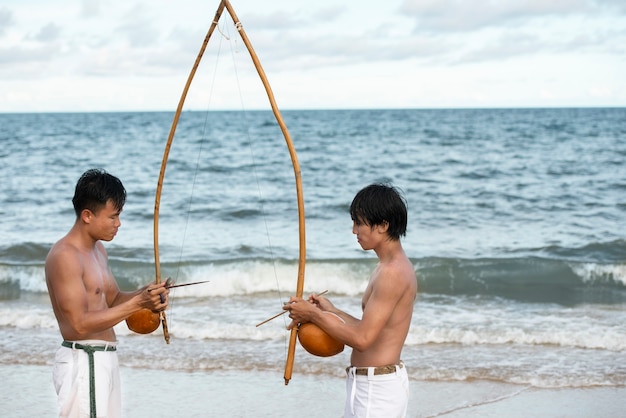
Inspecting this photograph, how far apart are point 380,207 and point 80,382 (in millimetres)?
1409

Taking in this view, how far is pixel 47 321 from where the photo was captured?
846cm

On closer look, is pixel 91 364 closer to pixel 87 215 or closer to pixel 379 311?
pixel 87 215

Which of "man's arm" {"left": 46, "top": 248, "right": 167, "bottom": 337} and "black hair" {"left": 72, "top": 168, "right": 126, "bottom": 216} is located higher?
"black hair" {"left": 72, "top": 168, "right": 126, "bottom": 216}

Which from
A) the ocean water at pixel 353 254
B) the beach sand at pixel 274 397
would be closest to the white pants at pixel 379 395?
the ocean water at pixel 353 254

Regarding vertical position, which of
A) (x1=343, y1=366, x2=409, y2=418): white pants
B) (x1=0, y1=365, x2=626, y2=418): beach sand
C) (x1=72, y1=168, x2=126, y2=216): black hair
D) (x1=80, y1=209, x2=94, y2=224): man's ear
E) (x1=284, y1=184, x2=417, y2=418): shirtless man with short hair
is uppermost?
(x1=72, y1=168, x2=126, y2=216): black hair

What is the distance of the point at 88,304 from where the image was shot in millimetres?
3531

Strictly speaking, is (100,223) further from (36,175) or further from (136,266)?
(36,175)

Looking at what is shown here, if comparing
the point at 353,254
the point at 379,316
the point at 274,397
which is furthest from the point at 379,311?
the point at 353,254

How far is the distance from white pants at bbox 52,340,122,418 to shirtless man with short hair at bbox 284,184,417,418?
2.68 feet

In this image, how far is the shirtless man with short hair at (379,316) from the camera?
3.29 metres

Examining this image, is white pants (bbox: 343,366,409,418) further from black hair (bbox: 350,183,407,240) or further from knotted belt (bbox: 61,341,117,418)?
knotted belt (bbox: 61,341,117,418)

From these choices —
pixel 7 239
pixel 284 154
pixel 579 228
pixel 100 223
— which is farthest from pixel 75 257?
pixel 284 154

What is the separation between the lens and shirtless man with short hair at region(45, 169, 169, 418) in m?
3.44

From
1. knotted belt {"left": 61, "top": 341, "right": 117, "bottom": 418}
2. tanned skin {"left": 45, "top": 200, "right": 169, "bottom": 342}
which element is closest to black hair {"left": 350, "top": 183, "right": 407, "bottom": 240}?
tanned skin {"left": 45, "top": 200, "right": 169, "bottom": 342}
